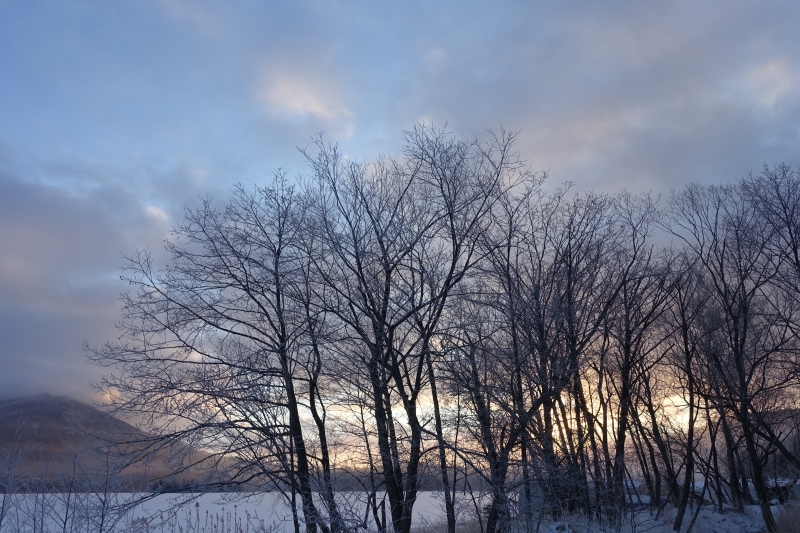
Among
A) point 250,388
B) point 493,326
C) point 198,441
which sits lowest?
point 198,441

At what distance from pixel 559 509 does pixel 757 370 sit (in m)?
10.7

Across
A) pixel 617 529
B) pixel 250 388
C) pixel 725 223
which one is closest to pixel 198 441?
pixel 250 388

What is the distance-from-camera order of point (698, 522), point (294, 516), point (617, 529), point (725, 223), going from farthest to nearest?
point (698, 522) → point (725, 223) → point (617, 529) → point (294, 516)

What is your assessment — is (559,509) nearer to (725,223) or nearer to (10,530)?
(725,223)

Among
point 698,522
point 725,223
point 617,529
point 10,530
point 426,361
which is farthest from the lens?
point 698,522

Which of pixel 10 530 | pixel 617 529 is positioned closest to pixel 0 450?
pixel 10 530

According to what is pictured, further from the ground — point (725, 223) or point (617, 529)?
point (725, 223)

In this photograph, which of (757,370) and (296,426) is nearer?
(296,426)

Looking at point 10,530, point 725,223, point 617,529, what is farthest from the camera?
point 725,223

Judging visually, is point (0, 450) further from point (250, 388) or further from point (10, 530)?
point (250, 388)

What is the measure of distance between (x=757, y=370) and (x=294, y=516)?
17.5 metres

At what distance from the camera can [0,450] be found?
10.4 metres

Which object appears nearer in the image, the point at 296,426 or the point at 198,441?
the point at 198,441

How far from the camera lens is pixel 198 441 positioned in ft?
37.0
